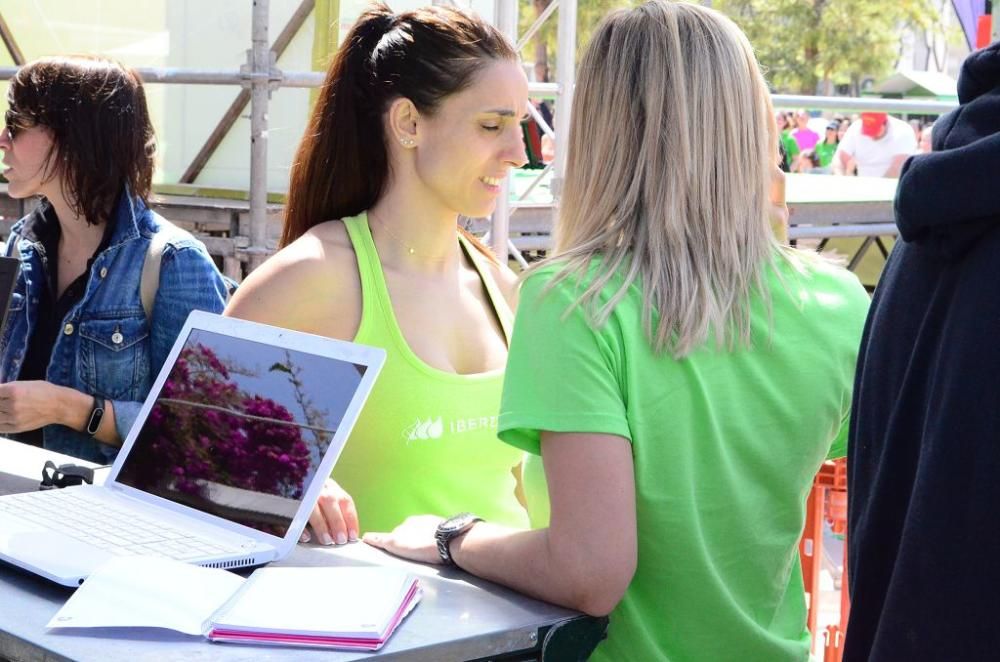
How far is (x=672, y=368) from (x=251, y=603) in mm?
559

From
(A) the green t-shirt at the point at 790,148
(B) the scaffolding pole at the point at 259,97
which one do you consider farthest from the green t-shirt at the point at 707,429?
(A) the green t-shirt at the point at 790,148

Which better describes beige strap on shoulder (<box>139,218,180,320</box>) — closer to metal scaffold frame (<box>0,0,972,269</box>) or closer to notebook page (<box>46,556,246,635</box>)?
notebook page (<box>46,556,246,635</box>)

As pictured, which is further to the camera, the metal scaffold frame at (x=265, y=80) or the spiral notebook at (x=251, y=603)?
the metal scaffold frame at (x=265, y=80)

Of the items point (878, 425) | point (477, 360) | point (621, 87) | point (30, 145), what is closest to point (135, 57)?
point (30, 145)

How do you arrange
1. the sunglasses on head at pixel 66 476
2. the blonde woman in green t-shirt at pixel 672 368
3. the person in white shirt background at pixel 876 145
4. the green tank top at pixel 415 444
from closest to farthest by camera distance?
the blonde woman in green t-shirt at pixel 672 368, the sunglasses on head at pixel 66 476, the green tank top at pixel 415 444, the person in white shirt background at pixel 876 145

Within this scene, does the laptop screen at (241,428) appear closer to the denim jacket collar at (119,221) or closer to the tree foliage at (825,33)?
the denim jacket collar at (119,221)

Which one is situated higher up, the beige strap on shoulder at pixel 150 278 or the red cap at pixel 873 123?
the beige strap on shoulder at pixel 150 278

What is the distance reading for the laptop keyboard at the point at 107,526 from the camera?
1607 millimetres

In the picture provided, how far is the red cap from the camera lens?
12.4 meters

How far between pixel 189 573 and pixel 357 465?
567 mm

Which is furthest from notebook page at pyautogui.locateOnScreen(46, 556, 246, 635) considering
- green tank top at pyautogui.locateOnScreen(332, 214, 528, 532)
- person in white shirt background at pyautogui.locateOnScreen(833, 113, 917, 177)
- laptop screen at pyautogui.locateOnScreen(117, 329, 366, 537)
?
person in white shirt background at pyautogui.locateOnScreen(833, 113, 917, 177)

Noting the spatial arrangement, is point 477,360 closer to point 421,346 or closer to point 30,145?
point 421,346

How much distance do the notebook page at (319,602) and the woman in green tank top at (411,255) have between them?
0.48 m

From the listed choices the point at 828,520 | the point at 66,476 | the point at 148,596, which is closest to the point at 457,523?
the point at 148,596
